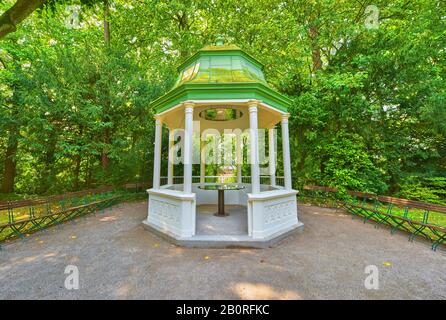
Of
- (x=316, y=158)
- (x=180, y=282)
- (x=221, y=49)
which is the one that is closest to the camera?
(x=180, y=282)

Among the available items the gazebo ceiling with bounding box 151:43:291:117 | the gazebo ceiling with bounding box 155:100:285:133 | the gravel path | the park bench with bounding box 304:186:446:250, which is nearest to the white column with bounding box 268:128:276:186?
the gazebo ceiling with bounding box 155:100:285:133

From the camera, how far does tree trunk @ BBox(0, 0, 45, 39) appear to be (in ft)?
14.6

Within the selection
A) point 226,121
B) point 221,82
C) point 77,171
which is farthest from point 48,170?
point 221,82

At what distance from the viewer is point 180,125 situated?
9.40 meters

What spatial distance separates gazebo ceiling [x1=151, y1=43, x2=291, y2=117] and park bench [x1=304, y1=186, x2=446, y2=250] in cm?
465

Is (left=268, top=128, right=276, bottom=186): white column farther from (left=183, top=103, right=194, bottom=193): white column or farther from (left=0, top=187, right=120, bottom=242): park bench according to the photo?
(left=0, top=187, right=120, bottom=242): park bench

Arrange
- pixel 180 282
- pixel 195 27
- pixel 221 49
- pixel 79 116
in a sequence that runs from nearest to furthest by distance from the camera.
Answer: pixel 180 282, pixel 221 49, pixel 79 116, pixel 195 27

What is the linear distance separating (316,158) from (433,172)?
5259mm

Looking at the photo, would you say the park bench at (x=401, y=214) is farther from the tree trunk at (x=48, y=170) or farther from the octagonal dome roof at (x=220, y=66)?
the tree trunk at (x=48, y=170)

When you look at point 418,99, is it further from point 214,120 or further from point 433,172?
point 214,120

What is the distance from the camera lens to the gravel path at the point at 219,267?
3.24 m

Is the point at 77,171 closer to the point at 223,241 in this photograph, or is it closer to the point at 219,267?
the point at 223,241

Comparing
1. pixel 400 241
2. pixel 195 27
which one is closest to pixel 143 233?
pixel 400 241

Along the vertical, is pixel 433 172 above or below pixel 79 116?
below
